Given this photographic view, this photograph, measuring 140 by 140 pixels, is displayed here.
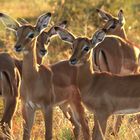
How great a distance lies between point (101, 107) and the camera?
320 inches

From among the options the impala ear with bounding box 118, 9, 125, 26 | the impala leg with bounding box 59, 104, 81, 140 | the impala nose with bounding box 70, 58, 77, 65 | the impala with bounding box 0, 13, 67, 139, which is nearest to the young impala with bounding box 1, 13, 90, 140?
the impala with bounding box 0, 13, 67, 139

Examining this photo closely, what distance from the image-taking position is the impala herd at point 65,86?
8.16 metres

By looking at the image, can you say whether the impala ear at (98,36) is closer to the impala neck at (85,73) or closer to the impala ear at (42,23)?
the impala neck at (85,73)

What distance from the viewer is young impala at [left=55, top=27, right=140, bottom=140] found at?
8102mm

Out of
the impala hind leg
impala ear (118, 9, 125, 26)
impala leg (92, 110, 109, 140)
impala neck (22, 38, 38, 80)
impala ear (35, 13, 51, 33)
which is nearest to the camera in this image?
impala leg (92, 110, 109, 140)

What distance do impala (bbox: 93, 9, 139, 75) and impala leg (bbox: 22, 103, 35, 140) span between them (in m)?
1.82

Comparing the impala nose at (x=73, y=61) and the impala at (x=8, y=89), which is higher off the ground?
the impala nose at (x=73, y=61)

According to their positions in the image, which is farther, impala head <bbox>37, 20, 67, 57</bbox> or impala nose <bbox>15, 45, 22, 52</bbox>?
impala head <bbox>37, 20, 67, 57</bbox>

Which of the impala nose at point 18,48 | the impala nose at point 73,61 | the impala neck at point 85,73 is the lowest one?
the impala neck at point 85,73

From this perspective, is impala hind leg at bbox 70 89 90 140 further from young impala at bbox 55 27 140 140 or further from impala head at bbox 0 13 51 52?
impala head at bbox 0 13 51 52

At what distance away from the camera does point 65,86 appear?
8750 mm

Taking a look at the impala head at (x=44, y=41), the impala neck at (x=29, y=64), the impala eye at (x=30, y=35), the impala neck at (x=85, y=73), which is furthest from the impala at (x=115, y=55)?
the impala eye at (x=30, y=35)

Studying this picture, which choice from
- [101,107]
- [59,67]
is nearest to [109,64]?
[59,67]

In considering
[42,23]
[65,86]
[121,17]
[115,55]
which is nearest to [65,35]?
[42,23]
